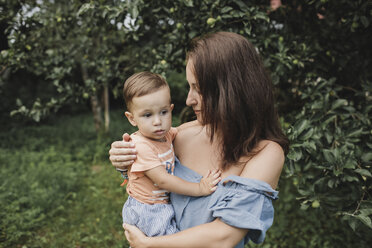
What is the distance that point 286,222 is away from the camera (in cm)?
344

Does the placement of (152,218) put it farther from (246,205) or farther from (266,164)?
(266,164)

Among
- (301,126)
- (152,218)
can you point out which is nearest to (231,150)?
(152,218)

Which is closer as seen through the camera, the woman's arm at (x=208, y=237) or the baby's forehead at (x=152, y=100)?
the woman's arm at (x=208, y=237)

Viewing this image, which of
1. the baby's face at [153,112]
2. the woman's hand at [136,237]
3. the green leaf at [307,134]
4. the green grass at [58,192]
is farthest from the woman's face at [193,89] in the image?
the green grass at [58,192]

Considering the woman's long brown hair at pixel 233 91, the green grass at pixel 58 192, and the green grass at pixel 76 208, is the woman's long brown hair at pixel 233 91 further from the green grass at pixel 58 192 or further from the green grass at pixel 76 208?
the green grass at pixel 58 192

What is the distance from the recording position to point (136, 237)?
1.40m

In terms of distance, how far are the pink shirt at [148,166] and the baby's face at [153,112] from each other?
54 mm

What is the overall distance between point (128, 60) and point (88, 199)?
76.3 inches

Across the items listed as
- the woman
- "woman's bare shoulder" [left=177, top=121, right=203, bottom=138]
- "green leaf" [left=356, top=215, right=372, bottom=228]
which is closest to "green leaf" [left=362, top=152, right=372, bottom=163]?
"green leaf" [left=356, top=215, right=372, bottom=228]

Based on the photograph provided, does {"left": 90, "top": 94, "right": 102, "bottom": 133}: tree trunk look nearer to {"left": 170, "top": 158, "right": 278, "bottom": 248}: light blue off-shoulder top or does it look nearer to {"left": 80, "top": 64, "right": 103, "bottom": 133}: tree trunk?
{"left": 80, "top": 64, "right": 103, "bottom": 133}: tree trunk

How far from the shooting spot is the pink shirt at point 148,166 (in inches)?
55.8

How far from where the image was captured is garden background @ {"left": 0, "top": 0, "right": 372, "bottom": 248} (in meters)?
2.16

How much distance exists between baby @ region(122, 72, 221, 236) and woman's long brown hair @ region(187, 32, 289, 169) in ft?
0.57

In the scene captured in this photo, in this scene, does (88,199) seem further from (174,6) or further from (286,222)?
(174,6)
